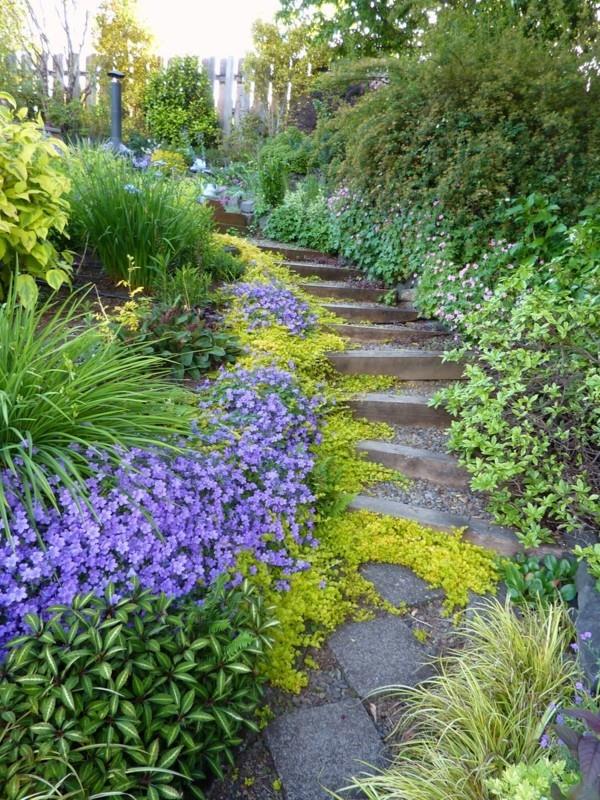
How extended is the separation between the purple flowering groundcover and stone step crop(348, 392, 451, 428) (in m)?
0.76

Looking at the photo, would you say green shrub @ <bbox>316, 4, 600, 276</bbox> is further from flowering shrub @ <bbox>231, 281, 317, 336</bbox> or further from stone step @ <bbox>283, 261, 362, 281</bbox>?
flowering shrub @ <bbox>231, 281, 317, 336</bbox>

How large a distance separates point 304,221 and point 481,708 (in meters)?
5.09

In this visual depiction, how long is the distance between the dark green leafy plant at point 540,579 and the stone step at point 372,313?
2460 millimetres

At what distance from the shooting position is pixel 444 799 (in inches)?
55.4

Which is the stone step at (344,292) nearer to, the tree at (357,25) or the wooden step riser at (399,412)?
the wooden step riser at (399,412)

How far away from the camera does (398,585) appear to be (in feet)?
7.86

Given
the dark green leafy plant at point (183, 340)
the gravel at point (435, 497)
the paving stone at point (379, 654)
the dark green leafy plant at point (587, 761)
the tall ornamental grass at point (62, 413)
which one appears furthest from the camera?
the dark green leafy plant at point (183, 340)

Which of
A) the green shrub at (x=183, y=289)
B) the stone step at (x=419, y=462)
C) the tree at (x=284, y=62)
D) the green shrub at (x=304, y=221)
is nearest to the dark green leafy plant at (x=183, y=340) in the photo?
the green shrub at (x=183, y=289)

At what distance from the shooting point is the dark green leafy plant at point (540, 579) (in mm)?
2194

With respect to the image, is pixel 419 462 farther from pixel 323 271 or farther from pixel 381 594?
pixel 323 271

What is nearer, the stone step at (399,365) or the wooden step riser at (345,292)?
the stone step at (399,365)

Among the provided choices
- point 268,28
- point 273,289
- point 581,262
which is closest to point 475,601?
point 581,262

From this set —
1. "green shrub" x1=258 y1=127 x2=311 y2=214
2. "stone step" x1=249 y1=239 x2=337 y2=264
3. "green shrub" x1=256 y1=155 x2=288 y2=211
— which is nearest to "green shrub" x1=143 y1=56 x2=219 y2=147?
"green shrub" x1=258 y1=127 x2=311 y2=214

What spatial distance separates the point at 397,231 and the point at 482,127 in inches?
37.4
